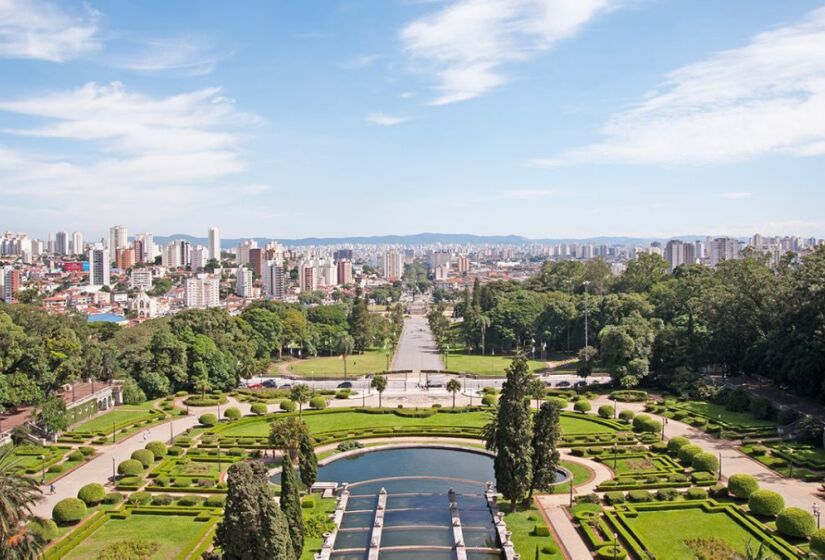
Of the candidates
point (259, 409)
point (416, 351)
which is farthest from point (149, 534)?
point (416, 351)

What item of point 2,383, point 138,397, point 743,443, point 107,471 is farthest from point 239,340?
point 743,443

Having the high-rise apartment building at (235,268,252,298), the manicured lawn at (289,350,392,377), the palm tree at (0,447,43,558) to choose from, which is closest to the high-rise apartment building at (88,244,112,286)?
the high-rise apartment building at (235,268,252,298)

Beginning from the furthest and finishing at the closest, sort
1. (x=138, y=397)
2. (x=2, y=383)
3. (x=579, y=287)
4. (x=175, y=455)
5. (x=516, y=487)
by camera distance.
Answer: (x=579, y=287) < (x=138, y=397) < (x=2, y=383) < (x=175, y=455) < (x=516, y=487)

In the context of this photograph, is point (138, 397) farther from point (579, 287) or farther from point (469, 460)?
point (579, 287)

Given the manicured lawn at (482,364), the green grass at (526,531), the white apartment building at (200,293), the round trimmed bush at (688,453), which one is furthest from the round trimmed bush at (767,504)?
the white apartment building at (200,293)

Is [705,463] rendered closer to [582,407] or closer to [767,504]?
[767,504]

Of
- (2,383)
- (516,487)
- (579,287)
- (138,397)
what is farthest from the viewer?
(579,287)
